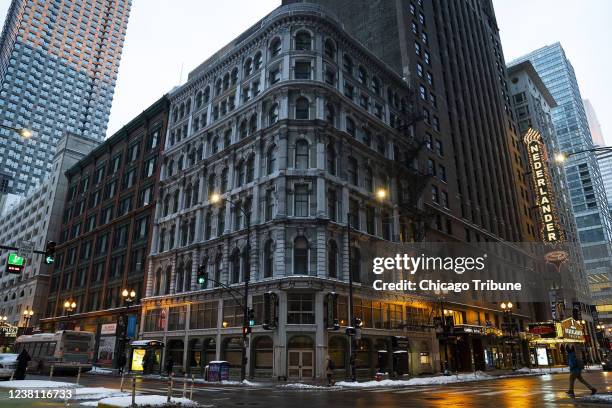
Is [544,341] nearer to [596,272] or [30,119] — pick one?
[596,272]

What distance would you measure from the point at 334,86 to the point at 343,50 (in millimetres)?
5218

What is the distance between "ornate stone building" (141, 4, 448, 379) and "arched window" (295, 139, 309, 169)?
0.31 feet

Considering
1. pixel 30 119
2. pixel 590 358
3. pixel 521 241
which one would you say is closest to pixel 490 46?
pixel 521 241

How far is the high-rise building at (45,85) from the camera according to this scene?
6339 inches

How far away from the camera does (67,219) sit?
7956cm

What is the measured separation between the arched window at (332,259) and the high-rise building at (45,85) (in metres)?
148

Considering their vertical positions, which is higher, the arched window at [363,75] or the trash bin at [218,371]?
the arched window at [363,75]

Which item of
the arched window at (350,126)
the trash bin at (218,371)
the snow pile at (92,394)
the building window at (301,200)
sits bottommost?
the snow pile at (92,394)

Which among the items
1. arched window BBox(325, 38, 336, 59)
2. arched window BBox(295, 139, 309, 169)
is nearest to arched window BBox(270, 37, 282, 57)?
arched window BBox(325, 38, 336, 59)

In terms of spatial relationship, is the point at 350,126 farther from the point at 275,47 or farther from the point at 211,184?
the point at 211,184

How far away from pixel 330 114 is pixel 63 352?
30.0m

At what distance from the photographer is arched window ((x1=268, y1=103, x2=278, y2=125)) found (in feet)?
138

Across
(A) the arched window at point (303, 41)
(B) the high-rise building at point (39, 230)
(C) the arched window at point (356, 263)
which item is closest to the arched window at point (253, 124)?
(A) the arched window at point (303, 41)

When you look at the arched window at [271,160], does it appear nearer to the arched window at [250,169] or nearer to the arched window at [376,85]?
the arched window at [250,169]
